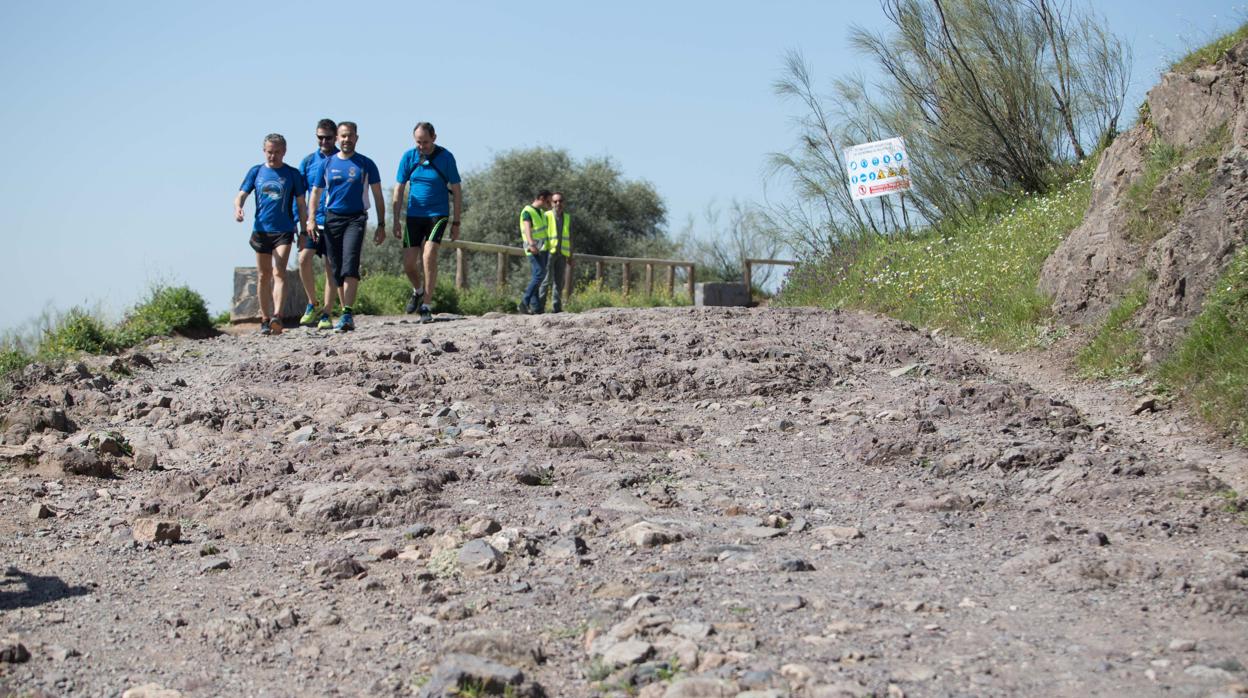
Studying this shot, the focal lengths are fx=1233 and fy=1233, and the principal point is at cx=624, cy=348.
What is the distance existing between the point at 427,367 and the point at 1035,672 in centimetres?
575

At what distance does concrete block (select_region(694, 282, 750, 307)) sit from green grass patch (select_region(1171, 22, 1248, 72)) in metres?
12.2

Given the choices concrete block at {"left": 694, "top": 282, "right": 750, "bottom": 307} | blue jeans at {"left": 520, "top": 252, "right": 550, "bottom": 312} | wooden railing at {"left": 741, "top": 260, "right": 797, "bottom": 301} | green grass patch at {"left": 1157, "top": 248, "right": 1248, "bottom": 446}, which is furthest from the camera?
wooden railing at {"left": 741, "top": 260, "right": 797, "bottom": 301}

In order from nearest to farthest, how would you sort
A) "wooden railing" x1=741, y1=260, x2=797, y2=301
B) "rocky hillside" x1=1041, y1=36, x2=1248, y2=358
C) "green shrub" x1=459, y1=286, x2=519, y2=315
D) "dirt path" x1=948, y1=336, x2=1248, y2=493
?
"dirt path" x1=948, y1=336, x2=1248, y2=493 → "rocky hillside" x1=1041, y1=36, x2=1248, y2=358 → "green shrub" x1=459, y1=286, x2=519, y2=315 → "wooden railing" x1=741, y1=260, x2=797, y2=301

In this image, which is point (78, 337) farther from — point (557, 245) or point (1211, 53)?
point (1211, 53)

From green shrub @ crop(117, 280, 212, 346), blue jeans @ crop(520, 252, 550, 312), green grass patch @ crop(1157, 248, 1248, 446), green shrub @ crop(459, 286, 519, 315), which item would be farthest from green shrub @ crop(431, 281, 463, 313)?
green grass patch @ crop(1157, 248, 1248, 446)

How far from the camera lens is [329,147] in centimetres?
1085

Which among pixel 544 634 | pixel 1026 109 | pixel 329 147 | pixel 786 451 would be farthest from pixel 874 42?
pixel 544 634

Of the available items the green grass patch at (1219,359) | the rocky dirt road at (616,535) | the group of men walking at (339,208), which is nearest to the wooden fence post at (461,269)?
the group of men walking at (339,208)

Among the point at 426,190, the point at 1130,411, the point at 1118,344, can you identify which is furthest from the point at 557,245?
the point at 1130,411

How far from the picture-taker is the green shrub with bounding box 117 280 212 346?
11.7 metres

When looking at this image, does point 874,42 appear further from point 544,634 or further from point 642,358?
point 544,634

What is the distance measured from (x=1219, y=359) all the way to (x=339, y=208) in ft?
23.3

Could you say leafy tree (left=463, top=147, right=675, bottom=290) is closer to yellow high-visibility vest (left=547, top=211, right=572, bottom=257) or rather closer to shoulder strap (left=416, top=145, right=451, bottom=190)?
yellow high-visibility vest (left=547, top=211, right=572, bottom=257)

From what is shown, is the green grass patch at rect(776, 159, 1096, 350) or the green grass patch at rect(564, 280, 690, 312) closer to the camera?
the green grass patch at rect(776, 159, 1096, 350)
